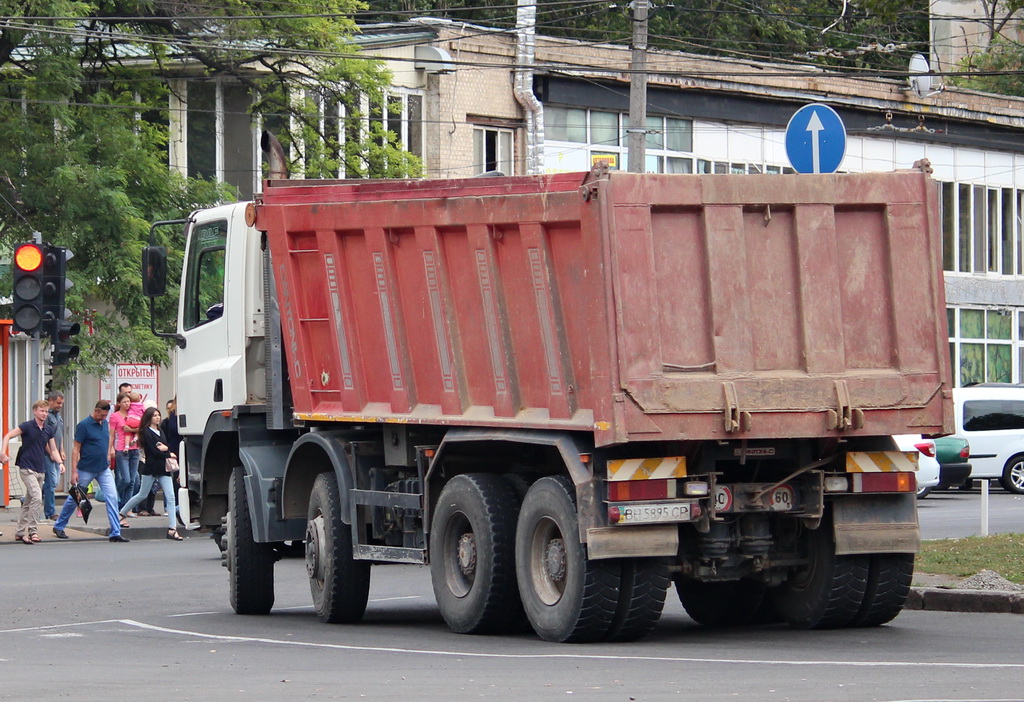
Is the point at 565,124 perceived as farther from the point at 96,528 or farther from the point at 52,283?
the point at 52,283

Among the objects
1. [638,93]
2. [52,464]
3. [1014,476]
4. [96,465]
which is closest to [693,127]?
[1014,476]

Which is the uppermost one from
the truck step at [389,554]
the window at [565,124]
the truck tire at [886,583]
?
the window at [565,124]

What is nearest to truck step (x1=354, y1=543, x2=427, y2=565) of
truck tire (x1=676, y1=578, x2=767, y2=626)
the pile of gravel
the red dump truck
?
the red dump truck

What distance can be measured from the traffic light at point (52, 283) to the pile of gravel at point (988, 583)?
11224mm

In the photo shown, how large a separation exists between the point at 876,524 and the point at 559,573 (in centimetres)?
190

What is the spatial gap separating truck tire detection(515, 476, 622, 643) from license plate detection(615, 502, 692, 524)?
33 cm

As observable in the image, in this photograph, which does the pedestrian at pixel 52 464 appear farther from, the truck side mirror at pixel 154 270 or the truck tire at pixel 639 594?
the truck tire at pixel 639 594

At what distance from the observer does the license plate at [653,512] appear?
33.4 feet

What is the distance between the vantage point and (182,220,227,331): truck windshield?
14.5m

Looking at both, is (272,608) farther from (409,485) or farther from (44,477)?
(44,477)

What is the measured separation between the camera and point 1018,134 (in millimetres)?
47406

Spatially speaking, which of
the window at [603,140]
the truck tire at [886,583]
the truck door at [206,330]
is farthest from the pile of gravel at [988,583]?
the window at [603,140]

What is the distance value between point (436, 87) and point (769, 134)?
9.19 meters

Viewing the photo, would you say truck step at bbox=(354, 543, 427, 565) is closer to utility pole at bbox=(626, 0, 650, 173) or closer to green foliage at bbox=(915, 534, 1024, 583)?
green foliage at bbox=(915, 534, 1024, 583)
